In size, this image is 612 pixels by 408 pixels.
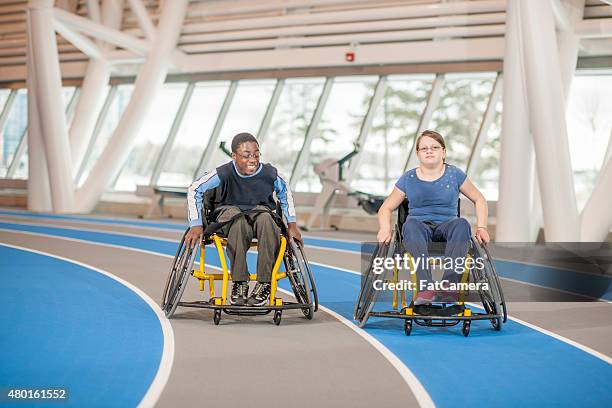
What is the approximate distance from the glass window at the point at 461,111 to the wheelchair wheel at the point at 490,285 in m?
10.0

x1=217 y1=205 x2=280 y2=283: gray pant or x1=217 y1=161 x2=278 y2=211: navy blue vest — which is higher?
x1=217 y1=161 x2=278 y2=211: navy blue vest

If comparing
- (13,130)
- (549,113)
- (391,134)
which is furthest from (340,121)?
(13,130)

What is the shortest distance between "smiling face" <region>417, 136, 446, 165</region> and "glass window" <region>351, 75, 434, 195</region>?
10203 millimetres

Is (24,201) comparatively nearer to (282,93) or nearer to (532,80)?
(282,93)

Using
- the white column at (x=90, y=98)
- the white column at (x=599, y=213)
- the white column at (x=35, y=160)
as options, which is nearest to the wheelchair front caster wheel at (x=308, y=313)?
the white column at (x=599, y=213)

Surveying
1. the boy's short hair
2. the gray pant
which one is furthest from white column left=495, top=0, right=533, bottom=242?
the gray pant

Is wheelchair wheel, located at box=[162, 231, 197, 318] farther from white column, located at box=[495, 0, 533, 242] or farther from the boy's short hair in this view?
white column, located at box=[495, 0, 533, 242]

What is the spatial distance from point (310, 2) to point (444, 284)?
11225mm

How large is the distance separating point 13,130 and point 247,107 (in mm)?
8273

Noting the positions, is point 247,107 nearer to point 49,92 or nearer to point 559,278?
point 49,92

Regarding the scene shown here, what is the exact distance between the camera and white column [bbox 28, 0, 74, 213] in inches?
660

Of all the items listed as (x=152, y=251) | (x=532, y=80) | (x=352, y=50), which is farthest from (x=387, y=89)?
(x=152, y=251)

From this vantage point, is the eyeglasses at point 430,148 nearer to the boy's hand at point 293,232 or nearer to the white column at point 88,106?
the boy's hand at point 293,232

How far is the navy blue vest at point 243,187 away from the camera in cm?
568
